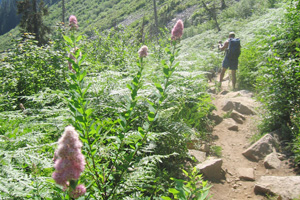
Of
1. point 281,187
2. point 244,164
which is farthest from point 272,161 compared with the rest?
point 281,187

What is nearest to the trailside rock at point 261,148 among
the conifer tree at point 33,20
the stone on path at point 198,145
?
the stone on path at point 198,145

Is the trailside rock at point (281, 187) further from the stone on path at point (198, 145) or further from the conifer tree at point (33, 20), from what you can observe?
the conifer tree at point (33, 20)

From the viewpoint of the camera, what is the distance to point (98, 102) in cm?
341

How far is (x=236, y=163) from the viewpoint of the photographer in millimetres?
4230

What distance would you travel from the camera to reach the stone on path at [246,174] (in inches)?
147

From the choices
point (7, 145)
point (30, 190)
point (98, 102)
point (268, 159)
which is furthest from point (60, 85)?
point (268, 159)

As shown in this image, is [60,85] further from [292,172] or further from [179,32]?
[292,172]

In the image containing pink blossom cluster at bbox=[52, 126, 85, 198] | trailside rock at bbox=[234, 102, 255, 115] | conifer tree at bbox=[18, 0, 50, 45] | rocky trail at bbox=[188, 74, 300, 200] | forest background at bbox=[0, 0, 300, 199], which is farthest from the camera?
conifer tree at bbox=[18, 0, 50, 45]

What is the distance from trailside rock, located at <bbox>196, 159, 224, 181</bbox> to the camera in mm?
3518

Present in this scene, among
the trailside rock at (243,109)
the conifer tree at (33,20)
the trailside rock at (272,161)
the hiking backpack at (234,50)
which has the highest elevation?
the conifer tree at (33,20)

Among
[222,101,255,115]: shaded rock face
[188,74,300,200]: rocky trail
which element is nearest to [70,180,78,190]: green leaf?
[188,74,300,200]: rocky trail

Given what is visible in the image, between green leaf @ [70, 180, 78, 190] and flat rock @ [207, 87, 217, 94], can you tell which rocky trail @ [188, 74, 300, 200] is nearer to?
green leaf @ [70, 180, 78, 190]

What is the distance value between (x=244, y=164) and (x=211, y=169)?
1047 millimetres

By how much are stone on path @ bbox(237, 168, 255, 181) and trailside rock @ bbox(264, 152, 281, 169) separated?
0.31 metres
